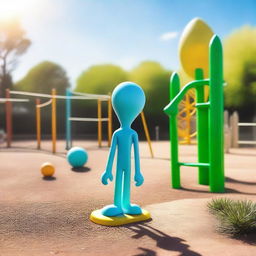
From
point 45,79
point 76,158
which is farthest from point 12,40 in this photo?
point 76,158

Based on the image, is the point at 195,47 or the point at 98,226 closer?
the point at 98,226

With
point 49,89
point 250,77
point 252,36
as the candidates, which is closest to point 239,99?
point 250,77

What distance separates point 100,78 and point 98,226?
2126cm

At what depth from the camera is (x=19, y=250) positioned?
3330mm

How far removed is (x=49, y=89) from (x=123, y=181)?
23.3 meters

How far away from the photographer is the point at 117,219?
13.3 ft

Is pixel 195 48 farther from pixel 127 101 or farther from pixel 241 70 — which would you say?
pixel 241 70

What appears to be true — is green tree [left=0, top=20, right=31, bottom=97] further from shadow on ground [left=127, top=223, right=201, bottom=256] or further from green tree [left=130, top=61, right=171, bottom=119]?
shadow on ground [left=127, top=223, right=201, bottom=256]

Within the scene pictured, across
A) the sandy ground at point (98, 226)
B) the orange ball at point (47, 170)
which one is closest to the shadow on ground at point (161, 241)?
the sandy ground at point (98, 226)

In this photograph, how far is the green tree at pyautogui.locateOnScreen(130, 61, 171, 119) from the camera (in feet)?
76.9

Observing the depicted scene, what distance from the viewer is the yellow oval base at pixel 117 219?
4.02m

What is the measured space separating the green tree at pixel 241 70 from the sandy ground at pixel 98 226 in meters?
15.7

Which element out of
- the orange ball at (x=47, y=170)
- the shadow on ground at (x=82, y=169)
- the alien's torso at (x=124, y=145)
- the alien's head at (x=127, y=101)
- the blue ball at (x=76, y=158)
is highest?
the alien's head at (x=127, y=101)

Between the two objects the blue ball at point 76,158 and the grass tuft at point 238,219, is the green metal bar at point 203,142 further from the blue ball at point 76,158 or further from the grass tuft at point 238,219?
the blue ball at point 76,158
